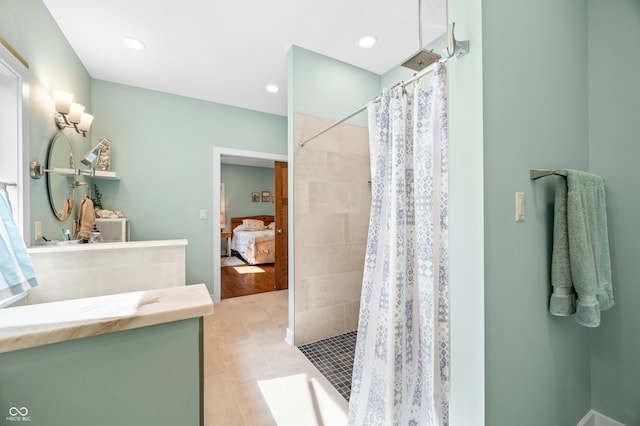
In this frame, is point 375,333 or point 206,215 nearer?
point 375,333

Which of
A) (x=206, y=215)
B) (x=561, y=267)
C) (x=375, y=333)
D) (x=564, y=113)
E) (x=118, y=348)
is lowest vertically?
(x=375, y=333)

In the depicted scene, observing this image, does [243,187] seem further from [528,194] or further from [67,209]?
[528,194]

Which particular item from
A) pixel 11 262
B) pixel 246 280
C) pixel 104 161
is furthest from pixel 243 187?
pixel 11 262

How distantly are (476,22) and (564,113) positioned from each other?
0.80 metres

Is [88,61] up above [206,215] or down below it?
above

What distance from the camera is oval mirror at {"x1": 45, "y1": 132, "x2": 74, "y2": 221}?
1.92m

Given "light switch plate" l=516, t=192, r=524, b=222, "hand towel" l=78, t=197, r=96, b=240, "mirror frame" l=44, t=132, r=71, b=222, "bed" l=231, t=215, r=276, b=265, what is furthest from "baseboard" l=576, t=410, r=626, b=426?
→ "bed" l=231, t=215, r=276, b=265

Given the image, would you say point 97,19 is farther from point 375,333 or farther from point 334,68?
point 375,333

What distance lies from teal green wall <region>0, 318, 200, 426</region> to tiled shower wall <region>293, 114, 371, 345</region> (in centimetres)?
152

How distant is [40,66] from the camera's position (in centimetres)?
179

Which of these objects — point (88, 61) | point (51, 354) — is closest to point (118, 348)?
point (51, 354)

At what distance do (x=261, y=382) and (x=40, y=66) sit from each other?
2.78 m

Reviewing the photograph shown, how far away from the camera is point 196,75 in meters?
2.75

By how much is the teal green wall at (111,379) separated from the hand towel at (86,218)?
7.38ft
